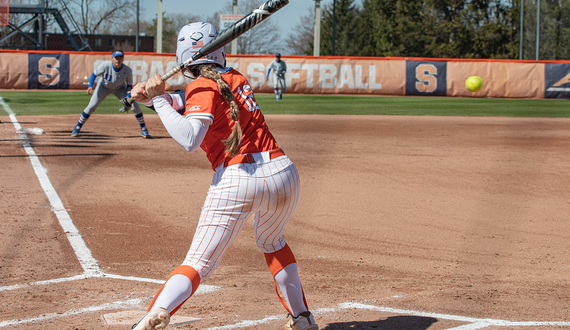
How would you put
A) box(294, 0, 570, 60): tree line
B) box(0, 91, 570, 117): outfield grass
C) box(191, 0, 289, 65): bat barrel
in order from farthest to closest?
1. box(294, 0, 570, 60): tree line
2. box(0, 91, 570, 117): outfield grass
3. box(191, 0, 289, 65): bat barrel

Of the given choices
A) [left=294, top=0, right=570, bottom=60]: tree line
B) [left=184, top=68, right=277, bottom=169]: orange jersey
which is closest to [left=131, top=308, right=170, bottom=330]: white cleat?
[left=184, top=68, right=277, bottom=169]: orange jersey

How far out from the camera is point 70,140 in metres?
11.0

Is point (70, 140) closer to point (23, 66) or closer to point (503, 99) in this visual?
point (23, 66)

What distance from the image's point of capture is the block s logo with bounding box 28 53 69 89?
941 inches

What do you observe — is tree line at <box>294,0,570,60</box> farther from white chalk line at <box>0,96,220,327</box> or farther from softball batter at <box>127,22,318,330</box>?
softball batter at <box>127,22,318,330</box>

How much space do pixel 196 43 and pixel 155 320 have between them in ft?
4.98

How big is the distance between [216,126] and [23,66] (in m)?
24.1

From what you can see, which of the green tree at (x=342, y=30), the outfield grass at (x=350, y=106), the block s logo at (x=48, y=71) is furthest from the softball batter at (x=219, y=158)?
the green tree at (x=342, y=30)

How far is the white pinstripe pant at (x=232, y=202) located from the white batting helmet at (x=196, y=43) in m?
0.61

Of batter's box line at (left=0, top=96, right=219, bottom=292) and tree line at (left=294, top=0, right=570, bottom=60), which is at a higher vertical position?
tree line at (left=294, top=0, right=570, bottom=60)

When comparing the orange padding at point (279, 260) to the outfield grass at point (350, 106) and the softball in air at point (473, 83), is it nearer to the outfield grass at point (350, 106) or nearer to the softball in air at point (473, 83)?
the outfield grass at point (350, 106)

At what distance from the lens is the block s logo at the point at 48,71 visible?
2391 centimetres

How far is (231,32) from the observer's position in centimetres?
301

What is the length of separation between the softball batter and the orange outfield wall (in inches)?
882
